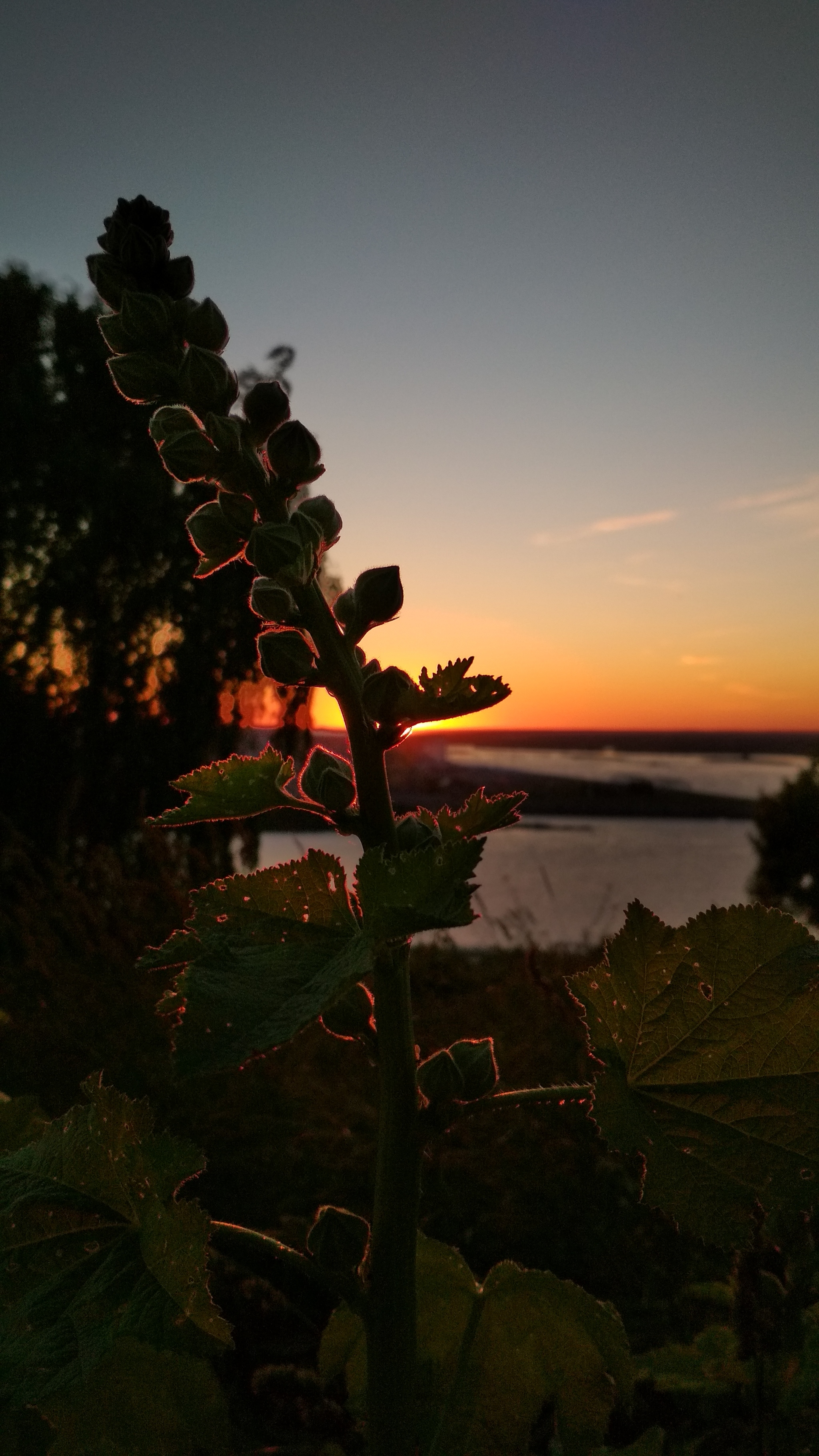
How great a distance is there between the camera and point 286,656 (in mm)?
939

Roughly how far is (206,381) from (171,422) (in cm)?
6

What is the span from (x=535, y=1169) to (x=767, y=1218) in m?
2.07

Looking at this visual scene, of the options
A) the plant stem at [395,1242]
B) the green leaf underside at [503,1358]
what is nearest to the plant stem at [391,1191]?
the plant stem at [395,1242]

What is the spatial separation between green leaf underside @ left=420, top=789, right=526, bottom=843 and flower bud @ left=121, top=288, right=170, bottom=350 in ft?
2.00

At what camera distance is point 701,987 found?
0.94 meters

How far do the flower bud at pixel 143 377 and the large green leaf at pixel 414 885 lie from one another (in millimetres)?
605

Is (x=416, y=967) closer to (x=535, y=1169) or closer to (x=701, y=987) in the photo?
(x=535, y=1169)

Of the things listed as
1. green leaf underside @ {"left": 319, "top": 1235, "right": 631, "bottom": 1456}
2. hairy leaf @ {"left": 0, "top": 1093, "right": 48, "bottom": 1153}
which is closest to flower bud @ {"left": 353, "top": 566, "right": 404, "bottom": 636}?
green leaf underside @ {"left": 319, "top": 1235, "right": 631, "bottom": 1456}

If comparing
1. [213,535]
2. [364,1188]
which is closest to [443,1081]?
[213,535]

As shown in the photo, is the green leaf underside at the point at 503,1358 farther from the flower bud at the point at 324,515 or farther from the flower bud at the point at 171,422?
the flower bud at the point at 171,422

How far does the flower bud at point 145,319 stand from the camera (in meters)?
1.01

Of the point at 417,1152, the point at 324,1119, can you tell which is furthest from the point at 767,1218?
the point at 324,1119

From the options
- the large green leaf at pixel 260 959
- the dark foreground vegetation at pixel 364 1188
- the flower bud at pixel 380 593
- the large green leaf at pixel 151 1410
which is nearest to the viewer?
the large green leaf at pixel 260 959

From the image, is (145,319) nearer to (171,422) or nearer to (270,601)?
(171,422)
